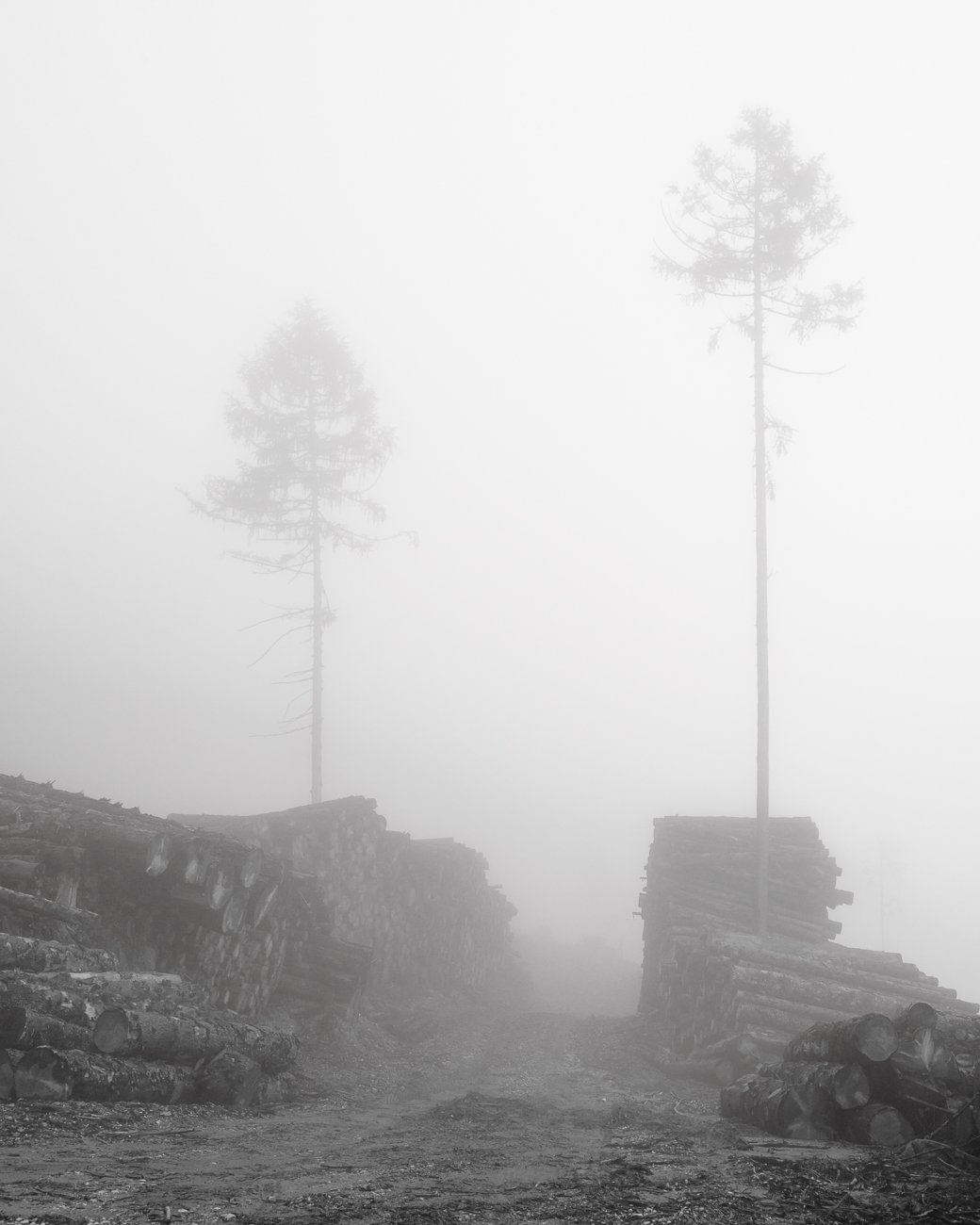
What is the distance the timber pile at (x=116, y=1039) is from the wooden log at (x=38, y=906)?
30.4 inches

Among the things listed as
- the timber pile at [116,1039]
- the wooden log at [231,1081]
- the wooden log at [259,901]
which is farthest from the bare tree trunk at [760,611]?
the wooden log at [231,1081]

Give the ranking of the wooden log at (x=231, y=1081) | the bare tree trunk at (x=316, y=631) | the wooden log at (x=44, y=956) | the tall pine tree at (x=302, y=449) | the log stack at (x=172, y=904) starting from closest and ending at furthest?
the wooden log at (x=44, y=956) < the wooden log at (x=231, y=1081) < the log stack at (x=172, y=904) < the bare tree trunk at (x=316, y=631) < the tall pine tree at (x=302, y=449)

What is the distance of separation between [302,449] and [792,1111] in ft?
77.0

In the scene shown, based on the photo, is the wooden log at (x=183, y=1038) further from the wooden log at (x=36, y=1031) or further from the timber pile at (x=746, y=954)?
the timber pile at (x=746, y=954)

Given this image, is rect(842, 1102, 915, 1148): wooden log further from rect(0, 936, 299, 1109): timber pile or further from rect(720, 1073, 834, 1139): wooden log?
rect(0, 936, 299, 1109): timber pile

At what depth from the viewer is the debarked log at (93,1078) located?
22.4 feet

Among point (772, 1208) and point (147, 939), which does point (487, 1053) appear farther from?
point (772, 1208)

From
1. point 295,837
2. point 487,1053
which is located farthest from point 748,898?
point 295,837

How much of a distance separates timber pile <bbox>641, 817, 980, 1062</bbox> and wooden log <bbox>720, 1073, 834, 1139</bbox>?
4686 mm

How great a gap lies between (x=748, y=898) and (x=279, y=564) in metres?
17.3

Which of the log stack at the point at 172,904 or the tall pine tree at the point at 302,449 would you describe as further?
the tall pine tree at the point at 302,449

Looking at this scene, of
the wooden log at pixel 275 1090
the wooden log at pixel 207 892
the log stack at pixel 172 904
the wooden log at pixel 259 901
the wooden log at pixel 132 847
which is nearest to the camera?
the wooden log at pixel 275 1090

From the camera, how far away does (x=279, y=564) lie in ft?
86.8

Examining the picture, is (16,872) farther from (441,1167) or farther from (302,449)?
(302,449)
